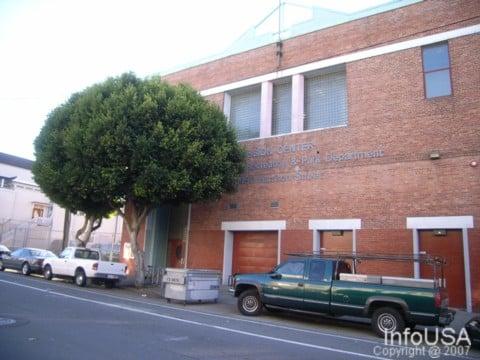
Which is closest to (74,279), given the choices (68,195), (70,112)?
(68,195)

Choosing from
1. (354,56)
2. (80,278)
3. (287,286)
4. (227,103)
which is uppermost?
(354,56)

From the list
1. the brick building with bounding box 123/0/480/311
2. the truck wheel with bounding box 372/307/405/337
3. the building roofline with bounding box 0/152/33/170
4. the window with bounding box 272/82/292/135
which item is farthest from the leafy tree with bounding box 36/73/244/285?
the building roofline with bounding box 0/152/33/170

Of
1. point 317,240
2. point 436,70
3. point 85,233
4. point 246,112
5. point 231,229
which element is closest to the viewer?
point 436,70

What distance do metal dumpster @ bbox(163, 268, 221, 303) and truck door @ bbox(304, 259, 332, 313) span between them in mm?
4373

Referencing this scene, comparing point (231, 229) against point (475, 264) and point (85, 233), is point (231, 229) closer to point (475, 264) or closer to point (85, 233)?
point (85, 233)

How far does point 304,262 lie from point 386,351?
157 inches

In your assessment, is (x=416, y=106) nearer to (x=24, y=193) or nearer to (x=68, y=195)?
(x=68, y=195)

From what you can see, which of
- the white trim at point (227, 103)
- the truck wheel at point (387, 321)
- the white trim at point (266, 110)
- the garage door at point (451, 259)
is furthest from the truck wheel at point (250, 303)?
the white trim at point (227, 103)

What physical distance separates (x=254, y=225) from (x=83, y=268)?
25.5 feet

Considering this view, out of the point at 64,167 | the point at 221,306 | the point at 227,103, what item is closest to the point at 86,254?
the point at 64,167

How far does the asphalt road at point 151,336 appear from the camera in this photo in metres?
7.23

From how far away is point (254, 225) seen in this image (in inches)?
847

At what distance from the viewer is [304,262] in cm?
1267

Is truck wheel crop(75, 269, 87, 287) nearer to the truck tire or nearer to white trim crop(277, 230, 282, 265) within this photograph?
the truck tire
